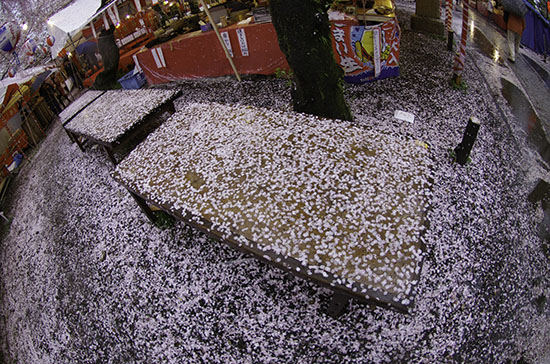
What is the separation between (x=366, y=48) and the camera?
5.91 m

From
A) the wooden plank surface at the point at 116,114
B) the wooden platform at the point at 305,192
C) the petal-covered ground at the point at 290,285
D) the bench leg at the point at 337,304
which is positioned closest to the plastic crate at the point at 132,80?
the wooden plank surface at the point at 116,114

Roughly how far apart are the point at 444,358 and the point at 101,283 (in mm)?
4645

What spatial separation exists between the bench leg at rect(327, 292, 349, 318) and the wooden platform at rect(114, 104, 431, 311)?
0.66 metres

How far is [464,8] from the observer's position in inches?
231

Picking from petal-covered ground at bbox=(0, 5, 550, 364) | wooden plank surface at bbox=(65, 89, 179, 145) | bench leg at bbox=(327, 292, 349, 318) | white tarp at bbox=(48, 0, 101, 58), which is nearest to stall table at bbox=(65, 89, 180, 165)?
wooden plank surface at bbox=(65, 89, 179, 145)

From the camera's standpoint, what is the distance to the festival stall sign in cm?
567

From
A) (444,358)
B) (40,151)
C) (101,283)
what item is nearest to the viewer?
(444,358)

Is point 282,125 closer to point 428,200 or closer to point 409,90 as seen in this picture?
point 428,200

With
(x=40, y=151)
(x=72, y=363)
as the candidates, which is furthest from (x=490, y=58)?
(x=40, y=151)

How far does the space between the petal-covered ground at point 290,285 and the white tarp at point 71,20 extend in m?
3.98

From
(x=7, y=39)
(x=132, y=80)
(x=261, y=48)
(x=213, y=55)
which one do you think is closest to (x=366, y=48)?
(x=261, y=48)

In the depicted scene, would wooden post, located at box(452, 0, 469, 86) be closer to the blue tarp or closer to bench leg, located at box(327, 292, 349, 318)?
the blue tarp

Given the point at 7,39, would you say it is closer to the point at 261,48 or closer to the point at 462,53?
the point at 261,48

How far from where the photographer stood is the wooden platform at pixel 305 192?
230 cm
